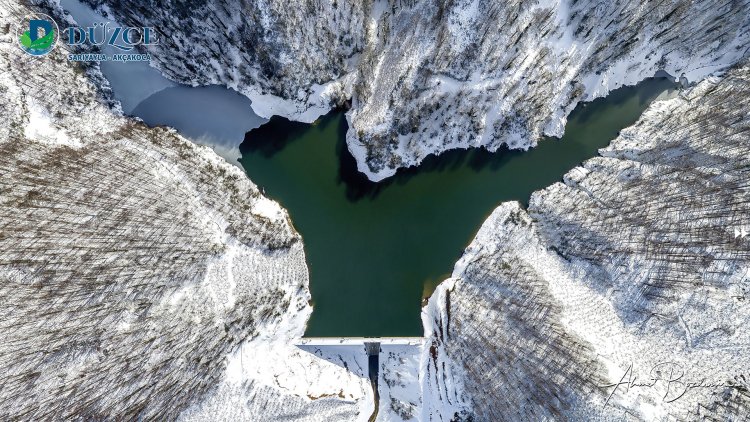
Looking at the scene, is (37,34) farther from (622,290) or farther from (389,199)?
(622,290)

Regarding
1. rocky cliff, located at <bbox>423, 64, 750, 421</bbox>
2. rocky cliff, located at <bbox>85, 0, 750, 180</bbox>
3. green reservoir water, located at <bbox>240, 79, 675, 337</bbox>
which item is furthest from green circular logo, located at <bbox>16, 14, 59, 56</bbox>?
rocky cliff, located at <bbox>423, 64, 750, 421</bbox>

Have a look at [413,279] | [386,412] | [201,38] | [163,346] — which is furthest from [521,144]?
[163,346]

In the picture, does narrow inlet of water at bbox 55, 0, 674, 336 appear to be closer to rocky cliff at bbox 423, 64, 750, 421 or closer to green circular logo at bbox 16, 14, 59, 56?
rocky cliff at bbox 423, 64, 750, 421

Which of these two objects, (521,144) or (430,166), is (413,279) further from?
(521,144)

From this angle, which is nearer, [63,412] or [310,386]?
[63,412]
